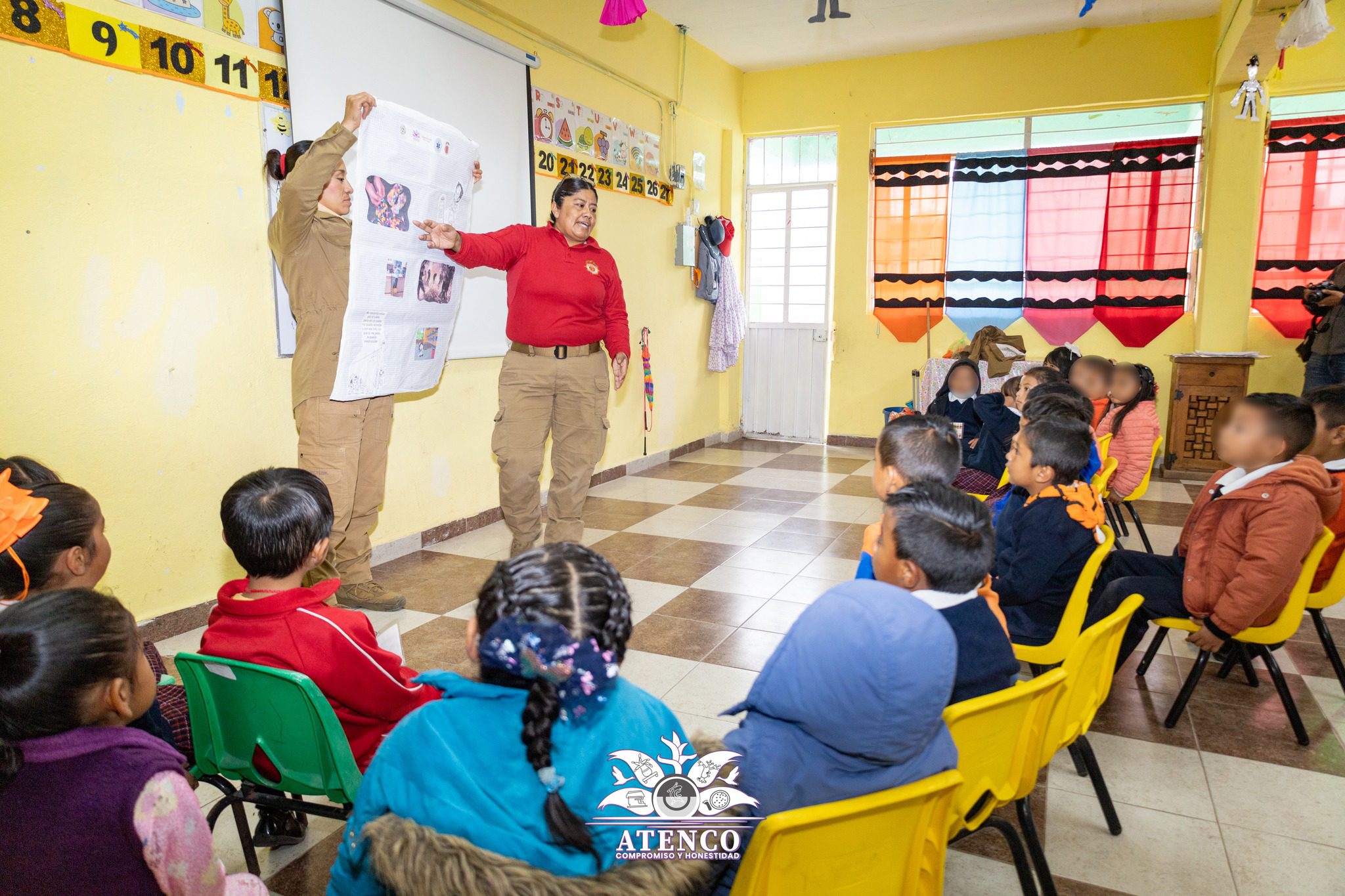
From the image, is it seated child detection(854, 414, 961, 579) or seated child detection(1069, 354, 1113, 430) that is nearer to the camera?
seated child detection(854, 414, 961, 579)

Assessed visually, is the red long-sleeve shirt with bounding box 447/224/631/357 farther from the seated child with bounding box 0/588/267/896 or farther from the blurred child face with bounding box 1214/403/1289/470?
the seated child with bounding box 0/588/267/896

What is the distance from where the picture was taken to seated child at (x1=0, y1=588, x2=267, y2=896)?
0.97 metres

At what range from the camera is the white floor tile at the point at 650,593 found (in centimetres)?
336

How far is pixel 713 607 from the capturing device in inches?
133

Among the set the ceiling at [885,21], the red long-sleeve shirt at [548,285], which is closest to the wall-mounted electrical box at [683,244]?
the ceiling at [885,21]

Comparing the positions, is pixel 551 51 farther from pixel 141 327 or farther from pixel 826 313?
pixel 826 313

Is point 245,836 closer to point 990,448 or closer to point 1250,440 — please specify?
point 1250,440

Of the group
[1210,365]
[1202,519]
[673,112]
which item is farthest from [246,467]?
[1210,365]

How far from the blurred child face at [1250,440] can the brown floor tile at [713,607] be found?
1714 mm

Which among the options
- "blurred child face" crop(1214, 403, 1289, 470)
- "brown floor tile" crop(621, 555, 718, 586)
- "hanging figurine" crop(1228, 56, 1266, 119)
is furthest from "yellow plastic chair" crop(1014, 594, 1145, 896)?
"hanging figurine" crop(1228, 56, 1266, 119)

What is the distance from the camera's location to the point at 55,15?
97.7 inches

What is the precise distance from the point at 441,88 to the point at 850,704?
3737 mm

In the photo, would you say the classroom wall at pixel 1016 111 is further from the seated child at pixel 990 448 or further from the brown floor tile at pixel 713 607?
the brown floor tile at pixel 713 607

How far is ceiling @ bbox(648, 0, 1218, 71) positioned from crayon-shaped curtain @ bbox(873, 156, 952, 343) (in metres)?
0.94
